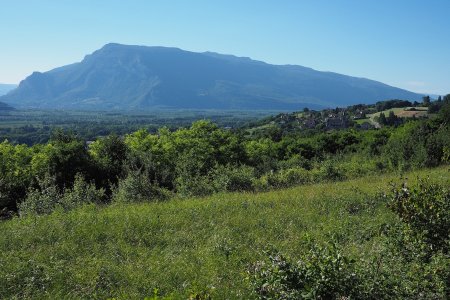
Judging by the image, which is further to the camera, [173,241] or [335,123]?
[335,123]

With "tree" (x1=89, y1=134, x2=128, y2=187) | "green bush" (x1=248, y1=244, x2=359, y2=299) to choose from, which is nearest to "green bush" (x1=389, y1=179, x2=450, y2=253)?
"green bush" (x1=248, y1=244, x2=359, y2=299)

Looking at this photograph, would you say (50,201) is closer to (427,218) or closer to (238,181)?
Answer: (238,181)

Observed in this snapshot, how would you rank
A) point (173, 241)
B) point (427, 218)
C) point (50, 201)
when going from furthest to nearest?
point (50, 201)
point (173, 241)
point (427, 218)

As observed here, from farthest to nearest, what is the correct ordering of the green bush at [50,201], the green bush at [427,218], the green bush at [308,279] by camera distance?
1. the green bush at [50,201]
2. the green bush at [427,218]
3. the green bush at [308,279]

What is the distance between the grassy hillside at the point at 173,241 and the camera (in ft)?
21.4

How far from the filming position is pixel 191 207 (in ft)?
38.4

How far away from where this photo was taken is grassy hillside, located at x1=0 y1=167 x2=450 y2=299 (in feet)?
21.4

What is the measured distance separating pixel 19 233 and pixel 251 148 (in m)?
38.3

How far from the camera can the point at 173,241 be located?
896 cm

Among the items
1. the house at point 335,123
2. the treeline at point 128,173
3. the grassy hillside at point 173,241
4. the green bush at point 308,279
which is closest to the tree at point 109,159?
the treeline at point 128,173

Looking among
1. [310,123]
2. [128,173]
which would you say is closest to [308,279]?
[128,173]

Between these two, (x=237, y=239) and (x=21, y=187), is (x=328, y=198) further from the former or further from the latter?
(x=21, y=187)

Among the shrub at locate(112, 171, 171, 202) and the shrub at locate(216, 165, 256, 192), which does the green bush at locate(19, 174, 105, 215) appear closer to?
the shrub at locate(112, 171, 171, 202)

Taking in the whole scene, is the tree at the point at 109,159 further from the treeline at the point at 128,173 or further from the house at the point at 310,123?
the house at the point at 310,123
